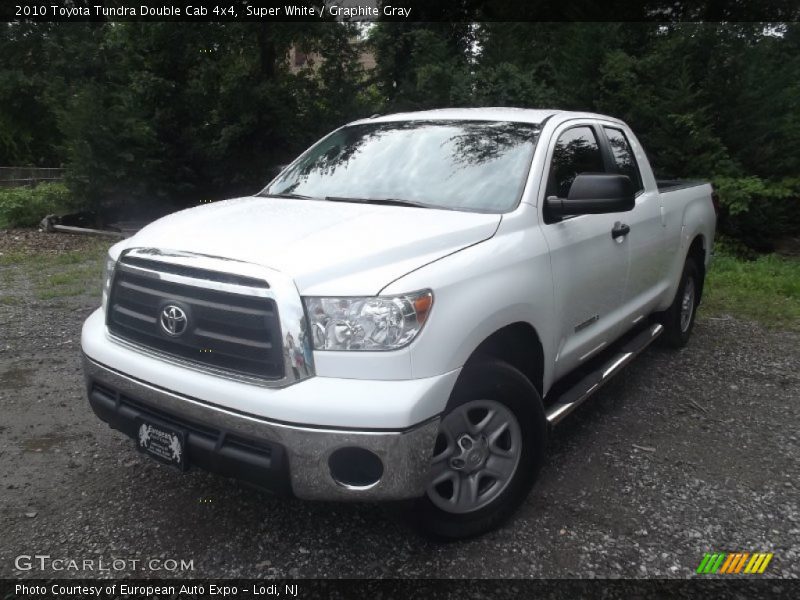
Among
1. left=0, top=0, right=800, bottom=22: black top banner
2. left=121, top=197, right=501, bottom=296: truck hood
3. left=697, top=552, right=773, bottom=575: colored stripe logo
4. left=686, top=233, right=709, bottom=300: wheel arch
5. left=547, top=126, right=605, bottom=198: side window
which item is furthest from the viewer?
left=0, top=0, right=800, bottom=22: black top banner

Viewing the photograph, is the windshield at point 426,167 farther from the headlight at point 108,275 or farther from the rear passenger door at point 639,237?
the headlight at point 108,275

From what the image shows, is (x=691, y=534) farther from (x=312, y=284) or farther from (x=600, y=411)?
(x=312, y=284)

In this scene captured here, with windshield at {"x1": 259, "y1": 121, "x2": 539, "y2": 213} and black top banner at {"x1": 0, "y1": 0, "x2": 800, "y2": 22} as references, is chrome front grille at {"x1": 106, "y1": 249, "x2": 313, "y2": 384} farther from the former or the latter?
black top banner at {"x1": 0, "y1": 0, "x2": 800, "y2": 22}

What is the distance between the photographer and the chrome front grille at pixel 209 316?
2.48 meters

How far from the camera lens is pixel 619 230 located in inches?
155

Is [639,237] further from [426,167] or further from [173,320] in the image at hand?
[173,320]

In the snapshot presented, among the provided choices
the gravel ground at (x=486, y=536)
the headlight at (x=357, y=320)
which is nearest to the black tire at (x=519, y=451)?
the gravel ground at (x=486, y=536)

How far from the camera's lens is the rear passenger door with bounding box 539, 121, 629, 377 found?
3.38 meters

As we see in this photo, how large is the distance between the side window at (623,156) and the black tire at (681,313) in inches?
45.3

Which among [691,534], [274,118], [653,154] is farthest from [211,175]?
[691,534]

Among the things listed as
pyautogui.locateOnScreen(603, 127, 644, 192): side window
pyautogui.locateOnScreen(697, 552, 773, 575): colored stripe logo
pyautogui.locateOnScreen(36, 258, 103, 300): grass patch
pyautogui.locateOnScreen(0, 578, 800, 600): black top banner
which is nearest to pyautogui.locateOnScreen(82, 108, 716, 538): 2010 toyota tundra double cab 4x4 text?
pyautogui.locateOnScreen(0, 578, 800, 600): black top banner

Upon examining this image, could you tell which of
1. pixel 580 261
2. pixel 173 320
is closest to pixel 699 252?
pixel 580 261

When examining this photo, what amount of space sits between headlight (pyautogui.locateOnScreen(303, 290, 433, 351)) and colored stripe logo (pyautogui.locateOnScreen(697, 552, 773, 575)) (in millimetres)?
1646

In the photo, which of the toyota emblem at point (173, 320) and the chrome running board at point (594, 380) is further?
the chrome running board at point (594, 380)
